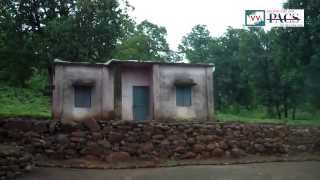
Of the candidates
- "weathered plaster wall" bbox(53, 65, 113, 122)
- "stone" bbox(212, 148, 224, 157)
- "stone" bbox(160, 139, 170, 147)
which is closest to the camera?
"stone" bbox(160, 139, 170, 147)

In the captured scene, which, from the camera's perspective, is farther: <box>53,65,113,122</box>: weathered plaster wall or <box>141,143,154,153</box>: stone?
<box>53,65,113,122</box>: weathered plaster wall

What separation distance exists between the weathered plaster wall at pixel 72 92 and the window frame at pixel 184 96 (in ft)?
9.17

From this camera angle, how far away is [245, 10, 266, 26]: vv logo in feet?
56.4

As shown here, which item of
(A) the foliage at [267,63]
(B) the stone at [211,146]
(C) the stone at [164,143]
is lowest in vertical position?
(B) the stone at [211,146]

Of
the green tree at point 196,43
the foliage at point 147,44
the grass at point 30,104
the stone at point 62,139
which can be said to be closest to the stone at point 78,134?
the stone at point 62,139

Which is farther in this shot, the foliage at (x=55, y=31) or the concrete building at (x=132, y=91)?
the foliage at (x=55, y=31)

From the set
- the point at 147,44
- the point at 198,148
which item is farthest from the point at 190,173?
the point at 147,44

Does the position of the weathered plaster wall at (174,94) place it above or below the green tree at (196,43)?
below

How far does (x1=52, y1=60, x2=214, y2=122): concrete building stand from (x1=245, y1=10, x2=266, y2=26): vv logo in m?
3.82

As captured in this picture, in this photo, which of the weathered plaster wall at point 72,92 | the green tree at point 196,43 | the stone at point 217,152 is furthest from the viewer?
the green tree at point 196,43

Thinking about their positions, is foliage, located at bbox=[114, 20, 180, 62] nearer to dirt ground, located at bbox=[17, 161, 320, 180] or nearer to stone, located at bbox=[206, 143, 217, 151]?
stone, located at bbox=[206, 143, 217, 151]

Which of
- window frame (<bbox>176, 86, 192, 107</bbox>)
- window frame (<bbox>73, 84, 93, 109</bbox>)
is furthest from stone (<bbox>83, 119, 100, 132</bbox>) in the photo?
window frame (<bbox>176, 86, 192, 107</bbox>)

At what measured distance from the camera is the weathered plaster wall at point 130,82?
2009cm

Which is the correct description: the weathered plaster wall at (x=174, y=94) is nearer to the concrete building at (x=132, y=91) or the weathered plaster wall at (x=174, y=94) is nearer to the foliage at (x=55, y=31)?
the concrete building at (x=132, y=91)
